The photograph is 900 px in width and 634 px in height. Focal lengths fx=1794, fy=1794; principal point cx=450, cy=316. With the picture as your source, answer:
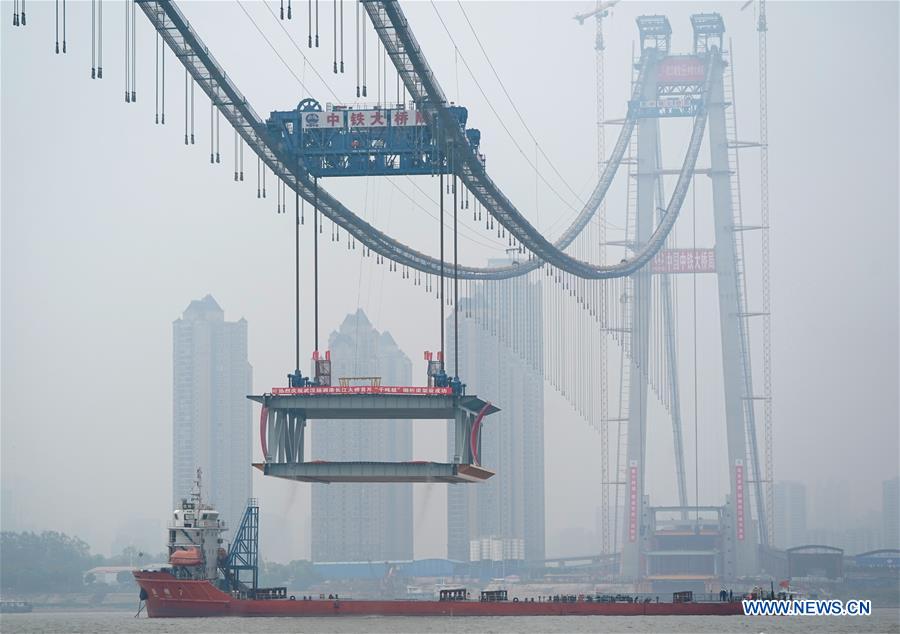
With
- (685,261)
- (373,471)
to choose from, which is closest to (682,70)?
(685,261)

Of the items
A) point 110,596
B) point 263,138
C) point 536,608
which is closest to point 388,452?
point 110,596

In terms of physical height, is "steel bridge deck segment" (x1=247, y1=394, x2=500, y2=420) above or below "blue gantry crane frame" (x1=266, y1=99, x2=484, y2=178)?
below

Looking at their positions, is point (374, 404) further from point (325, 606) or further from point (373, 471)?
point (325, 606)

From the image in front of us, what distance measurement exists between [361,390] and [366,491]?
112527 millimetres

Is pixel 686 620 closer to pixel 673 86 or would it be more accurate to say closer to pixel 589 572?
pixel 673 86

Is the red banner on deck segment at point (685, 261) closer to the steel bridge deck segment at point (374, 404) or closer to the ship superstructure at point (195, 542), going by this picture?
the ship superstructure at point (195, 542)

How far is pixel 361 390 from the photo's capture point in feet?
259

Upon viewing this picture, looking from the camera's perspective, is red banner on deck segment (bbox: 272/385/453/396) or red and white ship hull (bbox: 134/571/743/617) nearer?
red banner on deck segment (bbox: 272/385/453/396)

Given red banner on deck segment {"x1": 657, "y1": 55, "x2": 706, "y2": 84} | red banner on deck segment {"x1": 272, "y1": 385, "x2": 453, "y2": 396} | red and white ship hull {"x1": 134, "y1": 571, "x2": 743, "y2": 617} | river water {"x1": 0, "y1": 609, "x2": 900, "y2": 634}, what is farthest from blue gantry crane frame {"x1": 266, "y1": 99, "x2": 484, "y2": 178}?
red banner on deck segment {"x1": 657, "y1": 55, "x2": 706, "y2": 84}

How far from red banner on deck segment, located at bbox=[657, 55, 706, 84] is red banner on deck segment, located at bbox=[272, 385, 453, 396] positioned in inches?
3038

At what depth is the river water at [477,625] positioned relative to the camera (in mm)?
83188

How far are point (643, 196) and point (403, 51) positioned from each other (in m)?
75.3

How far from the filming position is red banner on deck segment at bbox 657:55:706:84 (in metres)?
150

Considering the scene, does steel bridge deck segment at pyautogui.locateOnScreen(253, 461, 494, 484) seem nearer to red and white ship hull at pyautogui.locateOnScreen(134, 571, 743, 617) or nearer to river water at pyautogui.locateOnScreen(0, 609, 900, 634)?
river water at pyautogui.locateOnScreen(0, 609, 900, 634)
